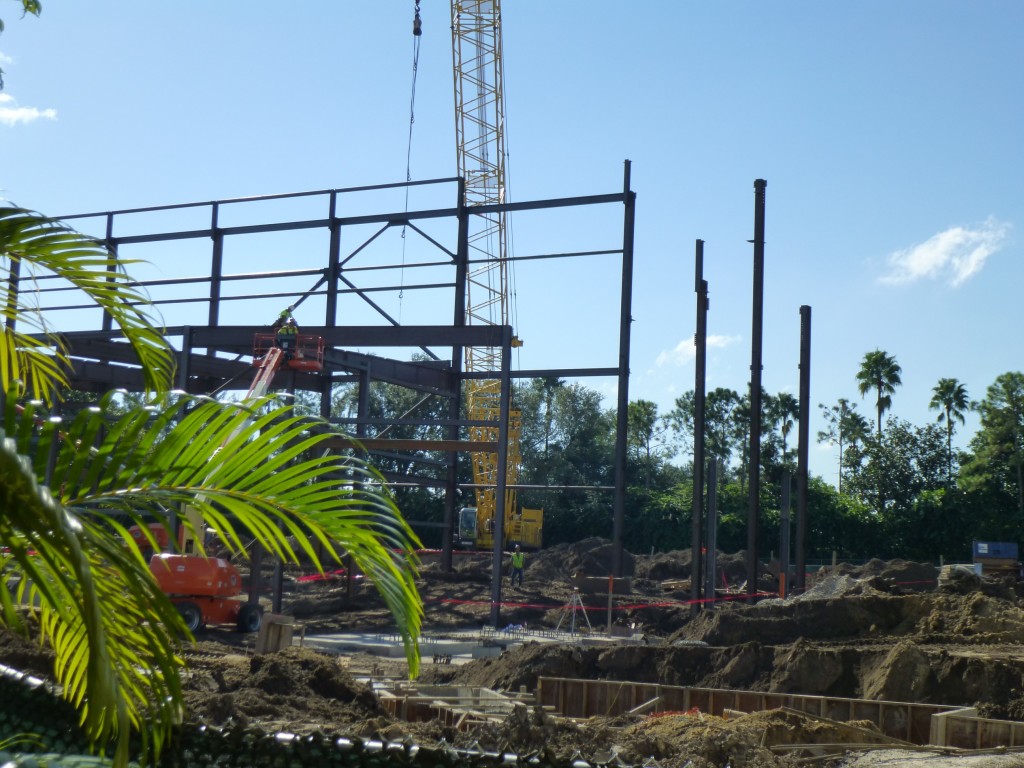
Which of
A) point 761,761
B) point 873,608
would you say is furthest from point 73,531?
point 873,608

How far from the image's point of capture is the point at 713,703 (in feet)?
48.0

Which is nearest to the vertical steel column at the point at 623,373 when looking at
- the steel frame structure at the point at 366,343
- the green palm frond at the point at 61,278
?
the steel frame structure at the point at 366,343

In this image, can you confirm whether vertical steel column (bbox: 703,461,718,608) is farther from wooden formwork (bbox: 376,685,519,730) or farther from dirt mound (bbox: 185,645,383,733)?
dirt mound (bbox: 185,645,383,733)

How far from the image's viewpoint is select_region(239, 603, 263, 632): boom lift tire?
23.6 metres

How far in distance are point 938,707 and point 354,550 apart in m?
11.8

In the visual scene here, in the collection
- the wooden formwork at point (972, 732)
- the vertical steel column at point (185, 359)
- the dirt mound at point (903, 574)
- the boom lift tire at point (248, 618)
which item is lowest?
the boom lift tire at point (248, 618)

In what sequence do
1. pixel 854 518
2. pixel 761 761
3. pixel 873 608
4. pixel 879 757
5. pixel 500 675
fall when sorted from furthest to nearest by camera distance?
pixel 854 518 < pixel 873 608 < pixel 500 675 < pixel 879 757 < pixel 761 761

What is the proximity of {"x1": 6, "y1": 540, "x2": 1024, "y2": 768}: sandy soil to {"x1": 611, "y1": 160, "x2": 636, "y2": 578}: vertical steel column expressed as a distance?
1805 mm

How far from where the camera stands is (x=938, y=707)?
1315 centimetres

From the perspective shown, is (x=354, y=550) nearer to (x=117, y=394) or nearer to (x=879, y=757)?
(x=117, y=394)

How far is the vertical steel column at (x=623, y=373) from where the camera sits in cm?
2766

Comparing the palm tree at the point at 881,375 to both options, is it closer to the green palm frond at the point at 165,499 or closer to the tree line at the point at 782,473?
the tree line at the point at 782,473

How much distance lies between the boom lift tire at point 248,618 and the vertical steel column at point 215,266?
1175cm

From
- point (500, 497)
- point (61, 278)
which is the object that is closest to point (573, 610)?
point (500, 497)
